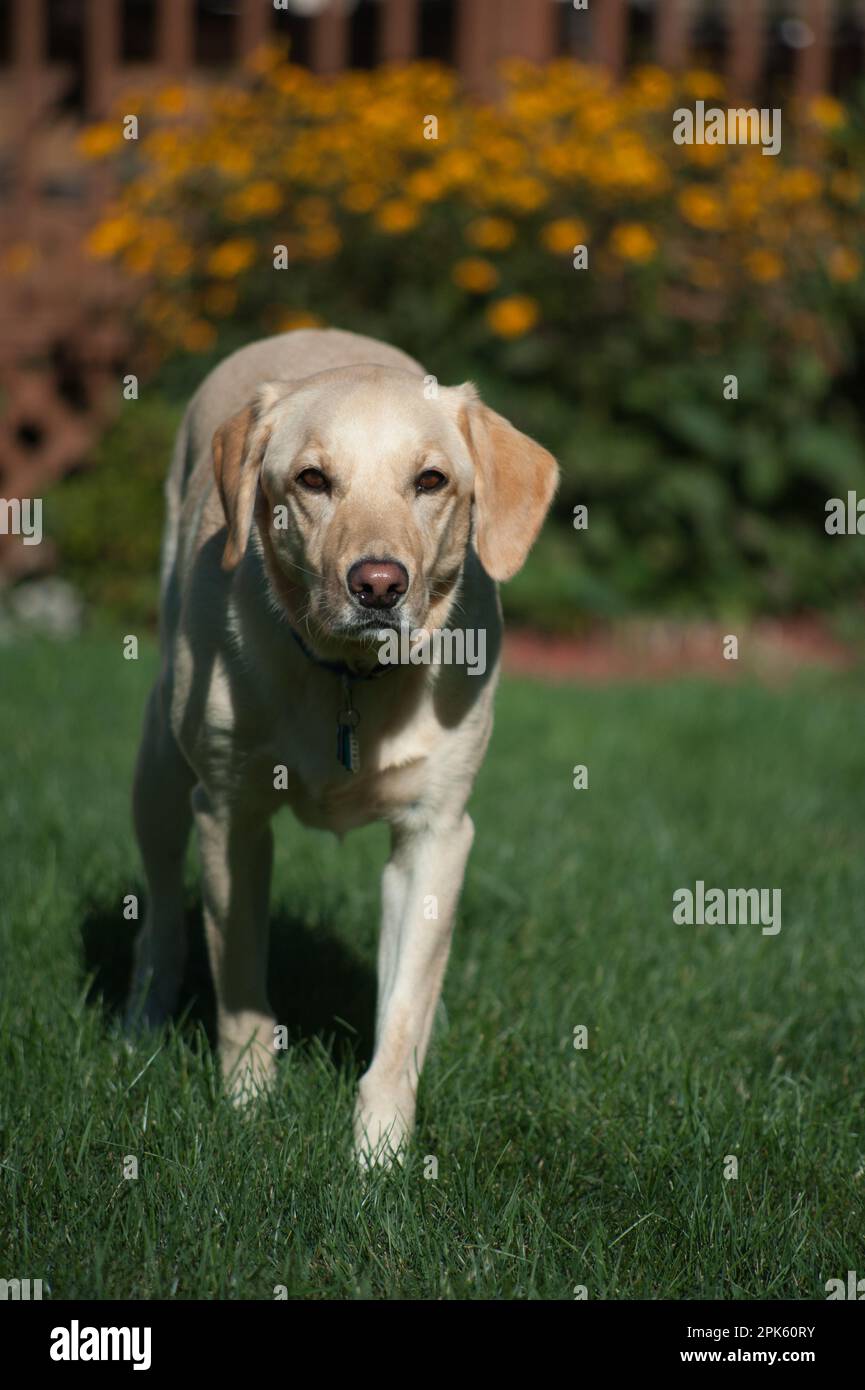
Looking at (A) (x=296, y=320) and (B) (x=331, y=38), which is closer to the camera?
(A) (x=296, y=320)

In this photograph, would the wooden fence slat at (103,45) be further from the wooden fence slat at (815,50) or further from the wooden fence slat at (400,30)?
the wooden fence slat at (815,50)

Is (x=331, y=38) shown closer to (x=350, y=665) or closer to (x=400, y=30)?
(x=400, y=30)

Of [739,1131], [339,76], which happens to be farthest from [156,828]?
[339,76]

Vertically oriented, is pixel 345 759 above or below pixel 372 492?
below

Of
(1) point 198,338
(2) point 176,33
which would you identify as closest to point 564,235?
(1) point 198,338

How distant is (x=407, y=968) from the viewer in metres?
3.03

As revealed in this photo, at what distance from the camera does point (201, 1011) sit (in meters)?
3.77

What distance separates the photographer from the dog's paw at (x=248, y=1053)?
305 cm

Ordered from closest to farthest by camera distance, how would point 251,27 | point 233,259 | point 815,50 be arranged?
1. point 233,259
2. point 251,27
3. point 815,50

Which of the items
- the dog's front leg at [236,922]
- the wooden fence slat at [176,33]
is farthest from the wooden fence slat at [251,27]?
the dog's front leg at [236,922]

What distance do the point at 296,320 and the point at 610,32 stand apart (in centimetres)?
343

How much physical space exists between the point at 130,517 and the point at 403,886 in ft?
17.1

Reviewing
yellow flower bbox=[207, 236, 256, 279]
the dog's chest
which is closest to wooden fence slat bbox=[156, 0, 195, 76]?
yellow flower bbox=[207, 236, 256, 279]

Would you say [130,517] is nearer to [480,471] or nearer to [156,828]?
[156,828]
